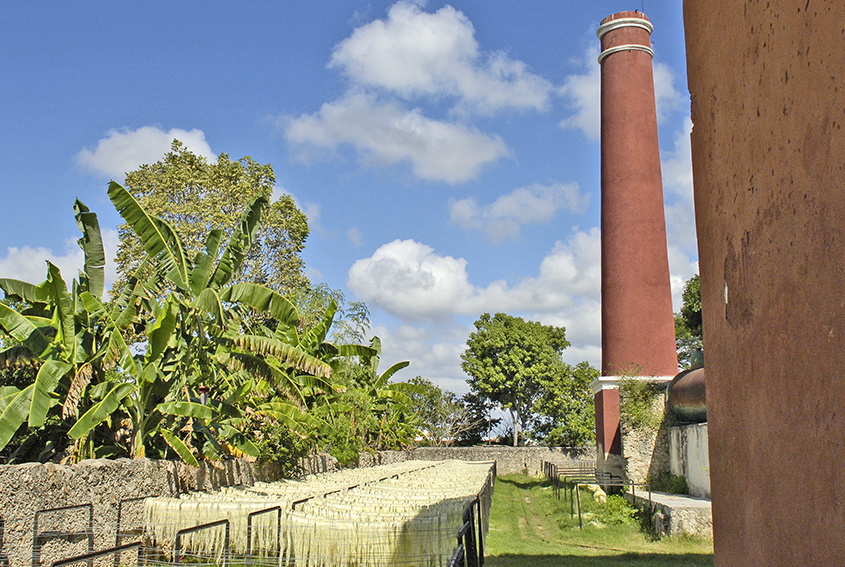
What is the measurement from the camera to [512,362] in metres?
40.8

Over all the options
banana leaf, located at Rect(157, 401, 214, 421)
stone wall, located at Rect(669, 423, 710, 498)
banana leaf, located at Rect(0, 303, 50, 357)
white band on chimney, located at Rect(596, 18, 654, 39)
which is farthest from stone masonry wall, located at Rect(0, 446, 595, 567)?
white band on chimney, located at Rect(596, 18, 654, 39)

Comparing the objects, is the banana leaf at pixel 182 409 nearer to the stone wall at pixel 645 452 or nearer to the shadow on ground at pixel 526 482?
the stone wall at pixel 645 452

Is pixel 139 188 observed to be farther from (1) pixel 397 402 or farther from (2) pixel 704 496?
(2) pixel 704 496

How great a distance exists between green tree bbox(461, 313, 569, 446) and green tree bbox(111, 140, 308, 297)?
18.3 m

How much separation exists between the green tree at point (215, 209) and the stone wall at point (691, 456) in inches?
597

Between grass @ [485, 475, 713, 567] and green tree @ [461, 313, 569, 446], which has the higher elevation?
green tree @ [461, 313, 569, 446]

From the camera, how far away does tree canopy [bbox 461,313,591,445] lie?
3934 cm

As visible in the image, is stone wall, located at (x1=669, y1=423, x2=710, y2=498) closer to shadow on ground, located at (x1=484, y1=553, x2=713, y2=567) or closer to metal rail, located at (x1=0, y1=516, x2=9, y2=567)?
shadow on ground, located at (x1=484, y1=553, x2=713, y2=567)

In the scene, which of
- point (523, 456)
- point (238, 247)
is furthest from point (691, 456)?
point (523, 456)

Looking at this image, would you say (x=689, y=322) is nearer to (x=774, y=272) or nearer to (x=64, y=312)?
(x=64, y=312)

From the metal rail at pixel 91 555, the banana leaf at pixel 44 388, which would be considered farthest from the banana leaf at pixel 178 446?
the metal rail at pixel 91 555

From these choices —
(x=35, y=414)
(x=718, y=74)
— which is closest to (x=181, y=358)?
(x=35, y=414)

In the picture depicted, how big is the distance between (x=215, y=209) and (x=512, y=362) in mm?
22922

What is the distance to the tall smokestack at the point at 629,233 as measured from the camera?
19172 mm
